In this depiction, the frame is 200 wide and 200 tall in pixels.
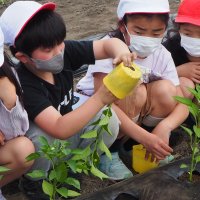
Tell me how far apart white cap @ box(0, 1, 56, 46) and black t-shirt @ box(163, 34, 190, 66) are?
0.99m

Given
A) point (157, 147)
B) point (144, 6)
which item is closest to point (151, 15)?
point (144, 6)

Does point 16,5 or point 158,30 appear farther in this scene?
point 158,30

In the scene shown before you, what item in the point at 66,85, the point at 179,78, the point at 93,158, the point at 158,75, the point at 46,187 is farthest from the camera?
the point at 179,78

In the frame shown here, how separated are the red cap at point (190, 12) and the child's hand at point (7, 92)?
106cm

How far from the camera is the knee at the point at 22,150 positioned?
6.05ft

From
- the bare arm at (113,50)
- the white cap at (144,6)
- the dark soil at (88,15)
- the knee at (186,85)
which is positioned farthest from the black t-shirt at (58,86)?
the dark soil at (88,15)

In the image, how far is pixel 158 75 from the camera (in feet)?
7.59

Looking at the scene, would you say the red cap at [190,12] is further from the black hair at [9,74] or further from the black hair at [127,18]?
the black hair at [9,74]

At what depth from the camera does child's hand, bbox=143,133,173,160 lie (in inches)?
80.4

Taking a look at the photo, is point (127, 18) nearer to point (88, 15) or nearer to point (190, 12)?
point (190, 12)

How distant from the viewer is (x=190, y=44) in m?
2.39

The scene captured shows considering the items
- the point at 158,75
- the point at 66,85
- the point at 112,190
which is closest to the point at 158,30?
the point at 158,75

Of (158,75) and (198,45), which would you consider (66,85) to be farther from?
(198,45)

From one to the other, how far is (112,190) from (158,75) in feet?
2.38
